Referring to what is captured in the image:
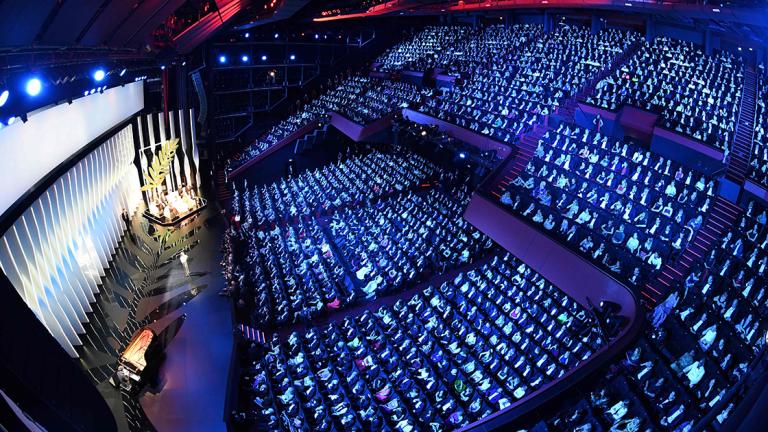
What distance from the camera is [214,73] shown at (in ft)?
68.8

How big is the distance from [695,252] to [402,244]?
18.6ft

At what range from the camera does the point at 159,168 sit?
14227 millimetres

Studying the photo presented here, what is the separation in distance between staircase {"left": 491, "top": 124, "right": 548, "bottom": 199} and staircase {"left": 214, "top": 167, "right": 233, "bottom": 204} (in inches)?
357

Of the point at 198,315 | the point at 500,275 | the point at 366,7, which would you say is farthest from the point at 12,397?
the point at 366,7

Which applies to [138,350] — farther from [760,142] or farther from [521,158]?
[760,142]

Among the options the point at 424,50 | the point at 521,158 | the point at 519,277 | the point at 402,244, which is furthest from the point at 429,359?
the point at 424,50

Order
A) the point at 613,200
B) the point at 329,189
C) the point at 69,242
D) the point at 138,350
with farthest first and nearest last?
the point at 329,189, the point at 69,242, the point at 613,200, the point at 138,350

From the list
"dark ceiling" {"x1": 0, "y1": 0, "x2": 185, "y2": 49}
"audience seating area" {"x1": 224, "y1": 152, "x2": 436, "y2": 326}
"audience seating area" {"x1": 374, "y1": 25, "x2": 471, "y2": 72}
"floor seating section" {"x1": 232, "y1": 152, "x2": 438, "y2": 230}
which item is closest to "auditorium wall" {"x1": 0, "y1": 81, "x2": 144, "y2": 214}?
"dark ceiling" {"x1": 0, "y1": 0, "x2": 185, "y2": 49}

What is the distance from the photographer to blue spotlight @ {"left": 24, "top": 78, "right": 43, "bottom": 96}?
592 centimetres

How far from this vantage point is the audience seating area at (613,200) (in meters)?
7.89

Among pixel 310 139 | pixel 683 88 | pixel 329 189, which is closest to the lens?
pixel 683 88

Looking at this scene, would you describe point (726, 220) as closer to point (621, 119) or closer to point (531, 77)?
point (621, 119)

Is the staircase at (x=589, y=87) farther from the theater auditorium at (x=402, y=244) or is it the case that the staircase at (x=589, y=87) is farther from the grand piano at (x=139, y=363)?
the grand piano at (x=139, y=363)

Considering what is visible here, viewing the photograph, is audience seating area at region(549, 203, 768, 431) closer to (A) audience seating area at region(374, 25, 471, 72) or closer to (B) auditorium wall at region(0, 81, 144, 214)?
(B) auditorium wall at region(0, 81, 144, 214)
